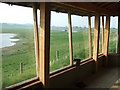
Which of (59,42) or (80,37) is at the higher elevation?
(80,37)

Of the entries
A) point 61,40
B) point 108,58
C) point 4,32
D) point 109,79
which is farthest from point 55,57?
point 108,58

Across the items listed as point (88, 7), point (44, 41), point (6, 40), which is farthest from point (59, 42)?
point (6, 40)

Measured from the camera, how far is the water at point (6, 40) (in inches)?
110

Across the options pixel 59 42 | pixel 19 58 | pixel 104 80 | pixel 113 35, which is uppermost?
pixel 113 35

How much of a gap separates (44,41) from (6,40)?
0.87m

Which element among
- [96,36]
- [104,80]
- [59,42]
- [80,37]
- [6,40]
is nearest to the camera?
[6,40]

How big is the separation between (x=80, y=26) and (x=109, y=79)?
7.77 feet

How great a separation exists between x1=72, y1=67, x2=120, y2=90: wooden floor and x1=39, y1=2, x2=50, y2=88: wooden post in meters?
1.83

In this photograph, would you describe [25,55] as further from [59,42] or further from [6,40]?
[59,42]

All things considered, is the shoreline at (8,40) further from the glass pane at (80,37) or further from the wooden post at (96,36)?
the wooden post at (96,36)

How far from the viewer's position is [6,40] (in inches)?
112

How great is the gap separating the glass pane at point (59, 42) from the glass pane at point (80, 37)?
477mm

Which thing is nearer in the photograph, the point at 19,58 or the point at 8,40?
the point at 8,40

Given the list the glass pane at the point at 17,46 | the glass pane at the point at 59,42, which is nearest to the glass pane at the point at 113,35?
the glass pane at the point at 59,42
